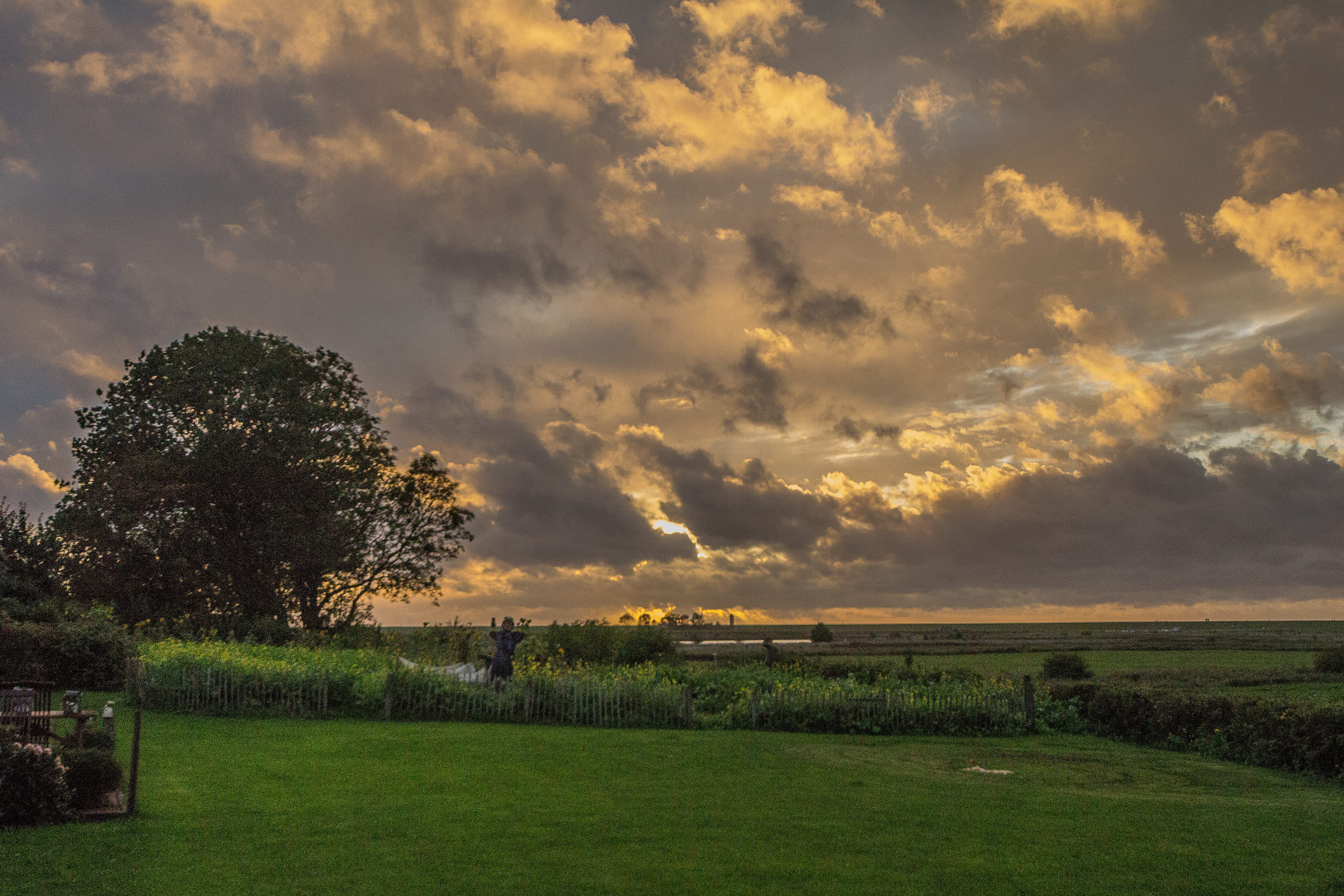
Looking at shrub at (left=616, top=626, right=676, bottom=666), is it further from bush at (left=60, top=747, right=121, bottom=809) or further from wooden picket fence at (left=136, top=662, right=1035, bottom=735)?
bush at (left=60, top=747, right=121, bottom=809)

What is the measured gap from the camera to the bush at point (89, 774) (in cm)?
963

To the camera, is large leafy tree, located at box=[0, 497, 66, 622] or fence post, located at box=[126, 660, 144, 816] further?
large leafy tree, located at box=[0, 497, 66, 622]

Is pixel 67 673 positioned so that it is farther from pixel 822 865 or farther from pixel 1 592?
pixel 822 865

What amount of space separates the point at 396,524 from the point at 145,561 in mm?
9115

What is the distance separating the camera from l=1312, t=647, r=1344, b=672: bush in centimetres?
3741

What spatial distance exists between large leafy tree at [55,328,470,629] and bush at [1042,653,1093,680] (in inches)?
1063

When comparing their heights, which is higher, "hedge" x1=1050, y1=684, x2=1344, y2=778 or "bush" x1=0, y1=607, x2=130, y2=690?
"bush" x1=0, y1=607, x2=130, y2=690

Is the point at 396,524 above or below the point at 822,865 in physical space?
above

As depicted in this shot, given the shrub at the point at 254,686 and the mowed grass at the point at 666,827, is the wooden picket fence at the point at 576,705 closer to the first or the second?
the shrub at the point at 254,686

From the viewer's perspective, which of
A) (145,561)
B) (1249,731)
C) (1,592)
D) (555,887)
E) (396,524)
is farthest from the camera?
(396,524)

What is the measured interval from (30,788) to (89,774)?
30.0 inches

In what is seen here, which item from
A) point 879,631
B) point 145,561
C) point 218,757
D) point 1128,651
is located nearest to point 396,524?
point 145,561

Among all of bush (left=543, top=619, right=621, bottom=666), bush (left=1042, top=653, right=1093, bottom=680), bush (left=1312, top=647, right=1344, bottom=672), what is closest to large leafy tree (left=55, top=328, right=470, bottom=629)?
bush (left=543, top=619, right=621, bottom=666)

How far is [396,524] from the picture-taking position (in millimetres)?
37594
